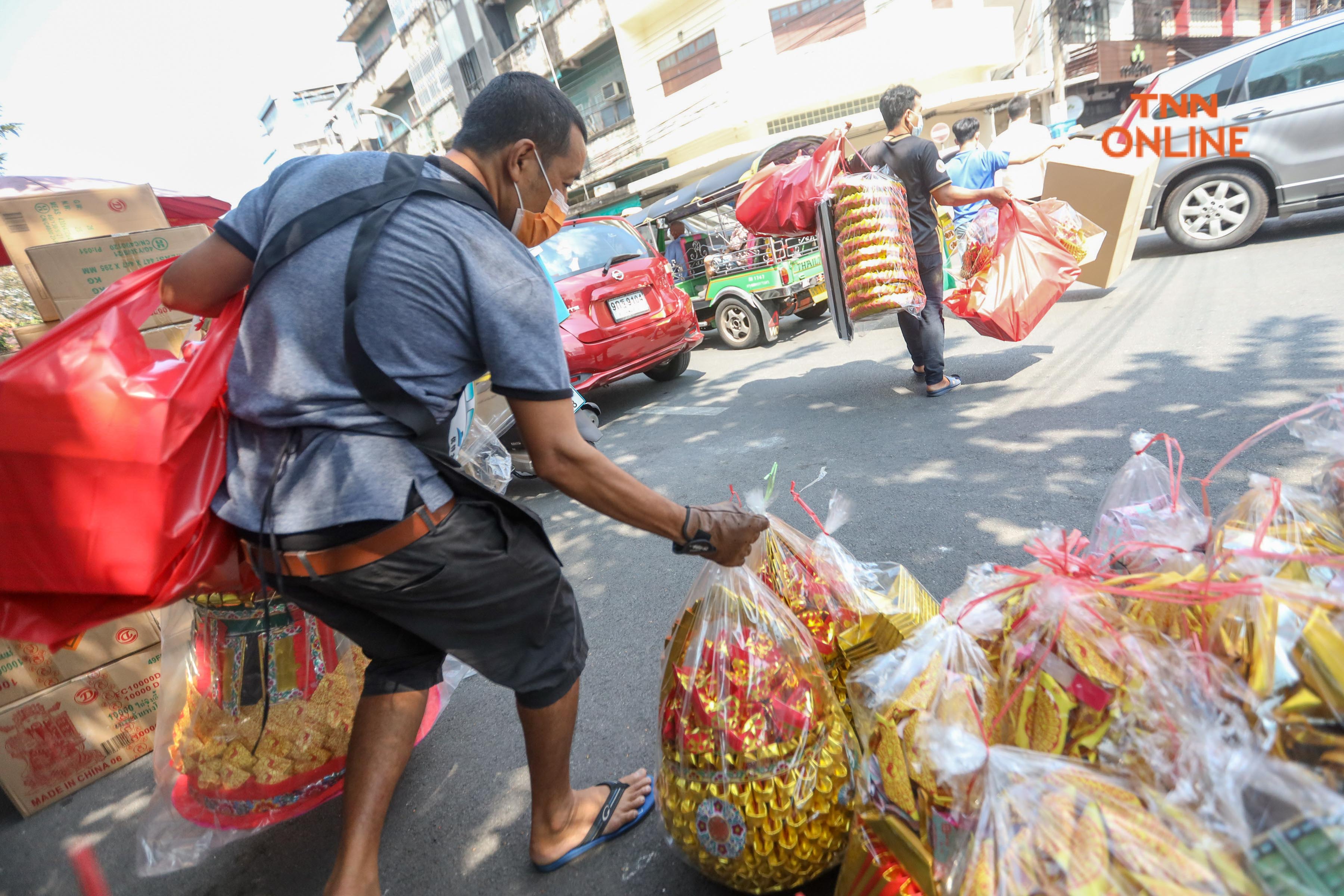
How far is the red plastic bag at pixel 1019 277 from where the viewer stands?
409 centimetres

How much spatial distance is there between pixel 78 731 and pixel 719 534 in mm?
2464

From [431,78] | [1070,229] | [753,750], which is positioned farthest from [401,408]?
[431,78]

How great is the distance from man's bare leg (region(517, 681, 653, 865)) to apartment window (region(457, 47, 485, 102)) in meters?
28.4

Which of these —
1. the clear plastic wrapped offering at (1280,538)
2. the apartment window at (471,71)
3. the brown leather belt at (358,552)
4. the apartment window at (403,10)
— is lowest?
the clear plastic wrapped offering at (1280,538)

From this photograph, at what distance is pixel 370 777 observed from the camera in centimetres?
158

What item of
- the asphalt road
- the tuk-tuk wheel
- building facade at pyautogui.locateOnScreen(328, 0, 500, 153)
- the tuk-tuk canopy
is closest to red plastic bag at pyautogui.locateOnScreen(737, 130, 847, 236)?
the asphalt road

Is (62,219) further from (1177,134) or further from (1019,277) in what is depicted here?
(1177,134)

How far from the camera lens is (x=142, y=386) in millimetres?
1302

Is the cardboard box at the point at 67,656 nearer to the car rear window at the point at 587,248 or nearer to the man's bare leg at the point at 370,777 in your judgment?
the man's bare leg at the point at 370,777

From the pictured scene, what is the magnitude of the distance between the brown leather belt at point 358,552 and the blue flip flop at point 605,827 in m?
0.95

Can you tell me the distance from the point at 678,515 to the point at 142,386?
1044mm

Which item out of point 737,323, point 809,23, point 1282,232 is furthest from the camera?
point 809,23

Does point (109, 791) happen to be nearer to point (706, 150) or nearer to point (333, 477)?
point (333, 477)

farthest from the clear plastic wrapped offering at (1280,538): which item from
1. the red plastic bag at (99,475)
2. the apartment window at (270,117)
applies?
the apartment window at (270,117)
